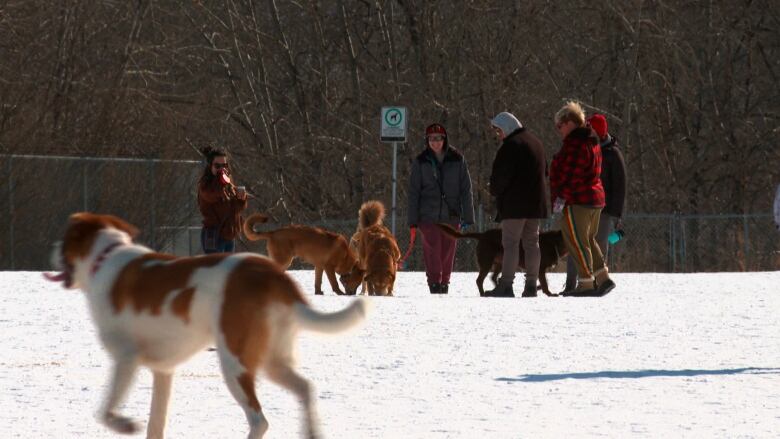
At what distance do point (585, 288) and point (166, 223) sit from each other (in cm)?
1102

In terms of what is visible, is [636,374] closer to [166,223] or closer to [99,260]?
[99,260]

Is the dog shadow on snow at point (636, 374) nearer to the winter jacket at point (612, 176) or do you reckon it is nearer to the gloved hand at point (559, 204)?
the gloved hand at point (559, 204)

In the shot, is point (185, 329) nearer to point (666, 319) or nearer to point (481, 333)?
point (481, 333)

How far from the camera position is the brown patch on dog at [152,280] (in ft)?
17.2

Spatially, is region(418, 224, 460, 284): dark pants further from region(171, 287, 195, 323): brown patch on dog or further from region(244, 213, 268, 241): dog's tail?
region(171, 287, 195, 323): brown patch on dog

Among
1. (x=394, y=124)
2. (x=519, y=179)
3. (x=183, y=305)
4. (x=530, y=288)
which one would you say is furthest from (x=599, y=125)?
(x=183, y=305)

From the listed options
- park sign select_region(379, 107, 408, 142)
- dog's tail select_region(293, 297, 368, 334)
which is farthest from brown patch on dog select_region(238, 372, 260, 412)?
park sign select_region(379, 107, 408, 142)

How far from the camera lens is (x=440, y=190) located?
51.9 feet

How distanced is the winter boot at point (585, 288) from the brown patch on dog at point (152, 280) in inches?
378

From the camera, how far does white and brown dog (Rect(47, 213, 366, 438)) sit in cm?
510

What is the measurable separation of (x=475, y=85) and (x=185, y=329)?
26351 mm

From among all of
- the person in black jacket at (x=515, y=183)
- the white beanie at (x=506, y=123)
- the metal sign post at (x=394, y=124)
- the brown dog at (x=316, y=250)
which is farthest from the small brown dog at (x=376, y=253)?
the metal sign post at (x=394, y=124)

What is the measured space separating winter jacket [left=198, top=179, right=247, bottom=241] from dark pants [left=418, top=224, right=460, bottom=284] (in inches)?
87.1

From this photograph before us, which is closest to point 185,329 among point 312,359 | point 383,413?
point 383,413
